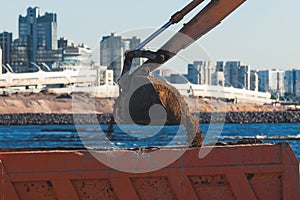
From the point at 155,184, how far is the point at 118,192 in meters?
0.41

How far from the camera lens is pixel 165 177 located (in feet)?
29.1

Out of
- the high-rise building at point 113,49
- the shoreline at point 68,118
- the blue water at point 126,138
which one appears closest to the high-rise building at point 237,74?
the shoreline at point 68,118

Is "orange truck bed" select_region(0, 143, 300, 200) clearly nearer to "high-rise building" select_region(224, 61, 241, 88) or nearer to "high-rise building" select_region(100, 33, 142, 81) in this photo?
"high-rise building" select_region(100, 33, 142, 81)

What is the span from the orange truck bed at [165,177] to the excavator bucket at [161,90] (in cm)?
131

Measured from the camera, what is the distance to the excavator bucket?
Answer: 1036cm

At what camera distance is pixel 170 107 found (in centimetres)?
1062

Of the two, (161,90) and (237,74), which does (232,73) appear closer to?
(237,74)

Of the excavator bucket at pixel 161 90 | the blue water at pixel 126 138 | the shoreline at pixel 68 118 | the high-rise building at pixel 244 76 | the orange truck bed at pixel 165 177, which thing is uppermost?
the excavator bucket at pixel 161 90

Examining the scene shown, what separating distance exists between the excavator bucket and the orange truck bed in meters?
1.31

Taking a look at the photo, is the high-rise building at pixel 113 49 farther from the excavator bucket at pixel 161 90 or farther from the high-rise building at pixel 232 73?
the high-rise building at pixel 232 73

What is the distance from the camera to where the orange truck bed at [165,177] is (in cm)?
880

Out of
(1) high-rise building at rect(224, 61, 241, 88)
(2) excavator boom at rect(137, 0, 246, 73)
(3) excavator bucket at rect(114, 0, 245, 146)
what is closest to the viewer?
(2) excavator boom at rect(137, 0, 246, 73)

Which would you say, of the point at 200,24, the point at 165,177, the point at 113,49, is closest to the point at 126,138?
the point at 113,49

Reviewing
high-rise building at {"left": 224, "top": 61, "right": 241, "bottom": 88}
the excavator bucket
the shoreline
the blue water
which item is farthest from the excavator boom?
high-rise building at {"left": 224, "top": 61, "right": 241, "bottom": 88}
